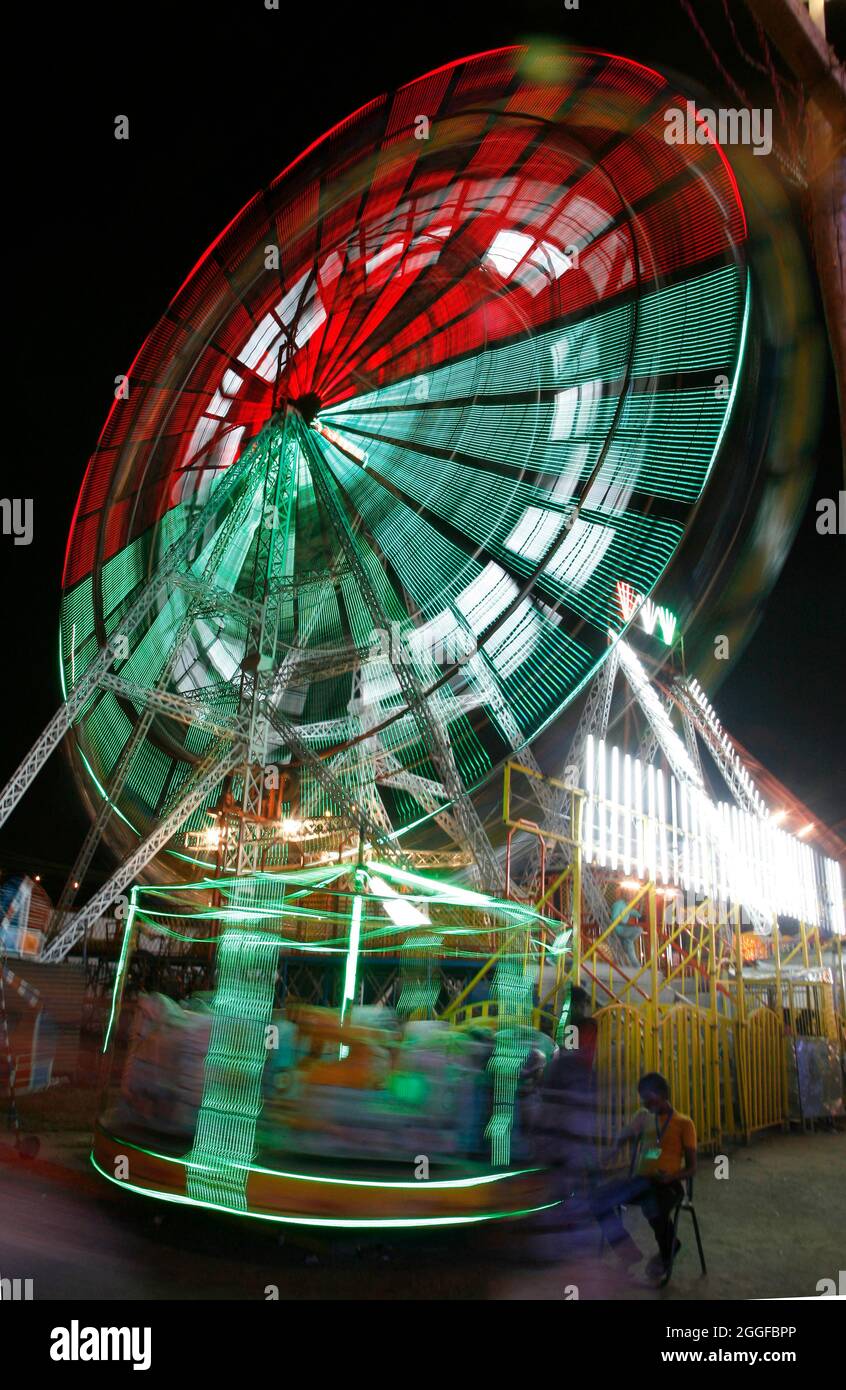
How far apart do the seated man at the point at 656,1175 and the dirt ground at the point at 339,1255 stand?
17 centimetres

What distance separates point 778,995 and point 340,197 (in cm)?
1180

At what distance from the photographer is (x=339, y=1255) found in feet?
17.0

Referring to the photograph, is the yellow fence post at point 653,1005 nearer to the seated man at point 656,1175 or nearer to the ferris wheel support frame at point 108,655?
the seated man at point 656,1175

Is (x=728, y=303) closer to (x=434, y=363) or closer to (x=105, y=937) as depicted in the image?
(x=434, y=363)

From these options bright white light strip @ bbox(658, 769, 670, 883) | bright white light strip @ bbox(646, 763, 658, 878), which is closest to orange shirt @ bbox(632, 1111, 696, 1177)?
bright white light strip @ bbox(646, 763, 658, 878)

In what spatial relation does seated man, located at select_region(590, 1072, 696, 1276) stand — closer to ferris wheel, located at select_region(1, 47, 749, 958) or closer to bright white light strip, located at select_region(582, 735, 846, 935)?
bright white light strip, located at select_region(582, 735, 846, 935)

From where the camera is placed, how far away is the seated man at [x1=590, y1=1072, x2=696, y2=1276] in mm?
4953

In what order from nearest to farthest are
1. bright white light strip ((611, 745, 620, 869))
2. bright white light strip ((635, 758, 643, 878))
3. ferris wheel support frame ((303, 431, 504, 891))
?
bright white light strip ((611, 745, 620, 869)) < bright white light strip ((635, 758, 643, 878)) < ferris wheel support frame ((303, 431, 504, 891))

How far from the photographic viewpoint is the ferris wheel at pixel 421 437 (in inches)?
404

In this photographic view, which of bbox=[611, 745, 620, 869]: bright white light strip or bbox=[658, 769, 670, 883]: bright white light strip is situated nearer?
bbox=[611, 745, 620, 869]: bright white light strip

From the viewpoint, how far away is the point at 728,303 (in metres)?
9.65

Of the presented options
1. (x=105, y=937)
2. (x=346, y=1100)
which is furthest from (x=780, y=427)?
(x=105, y=937)

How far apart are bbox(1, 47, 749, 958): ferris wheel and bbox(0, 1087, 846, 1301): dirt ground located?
15.0 feet

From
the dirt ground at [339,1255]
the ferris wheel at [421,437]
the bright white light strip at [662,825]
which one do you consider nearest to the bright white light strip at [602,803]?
the ferris wheel at [421,437]
